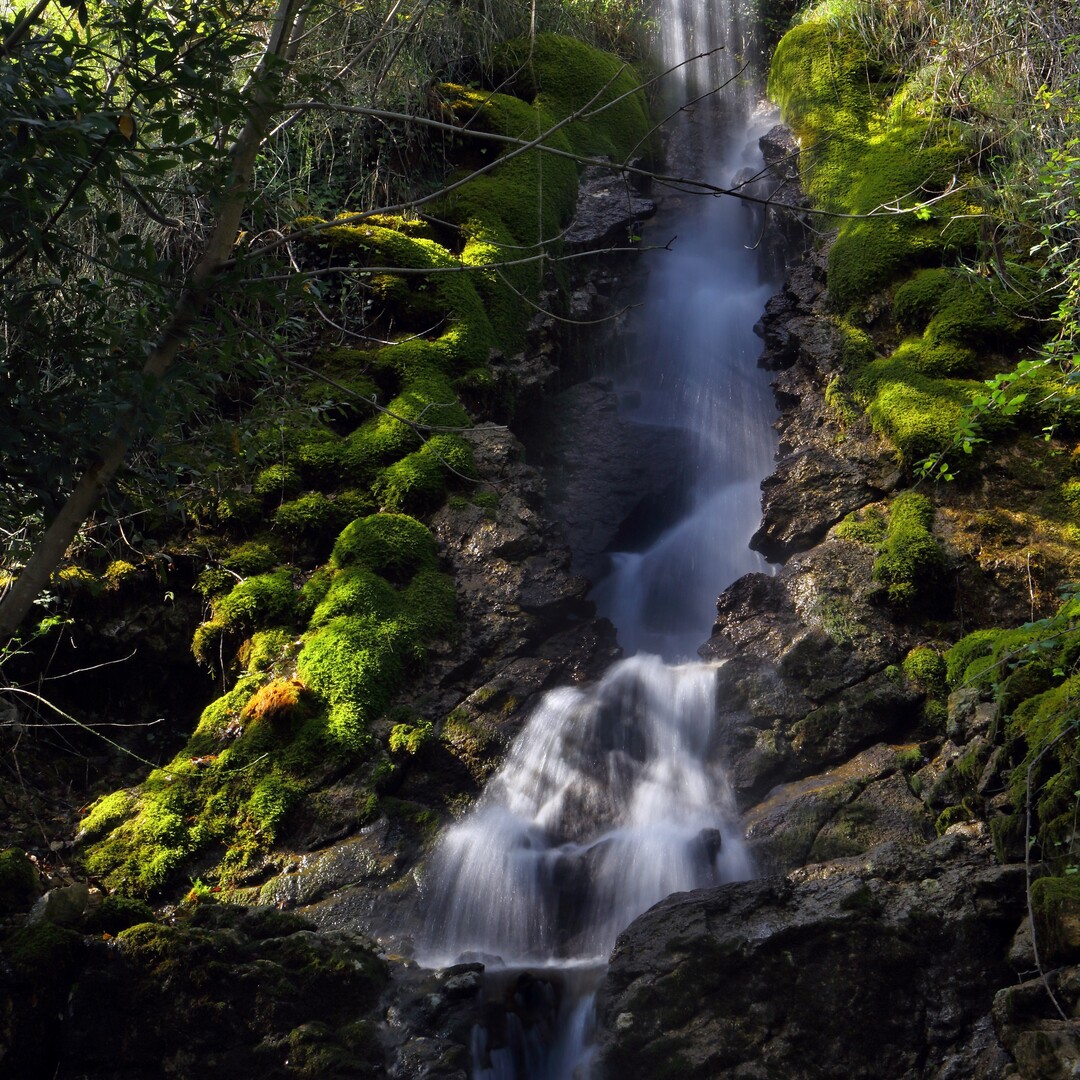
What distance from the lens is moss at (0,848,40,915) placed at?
5008mm

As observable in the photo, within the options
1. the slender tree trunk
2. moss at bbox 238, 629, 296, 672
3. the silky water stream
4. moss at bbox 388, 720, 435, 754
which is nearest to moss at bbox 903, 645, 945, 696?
the silky water stream

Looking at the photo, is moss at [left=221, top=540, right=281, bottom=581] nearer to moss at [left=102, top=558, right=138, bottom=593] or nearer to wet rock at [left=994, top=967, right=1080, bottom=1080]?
moss at [left=102, top=558, right=138, bottom=593]

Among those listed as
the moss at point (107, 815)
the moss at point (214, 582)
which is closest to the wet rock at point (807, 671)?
the moss at point (214, 582)

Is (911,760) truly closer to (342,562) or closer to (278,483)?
(342,562)

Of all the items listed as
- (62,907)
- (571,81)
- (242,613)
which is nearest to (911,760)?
(62,907)

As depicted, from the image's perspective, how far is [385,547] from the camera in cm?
806

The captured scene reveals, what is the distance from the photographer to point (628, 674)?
777 centimetres

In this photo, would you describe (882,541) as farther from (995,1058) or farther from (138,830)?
(138,830)

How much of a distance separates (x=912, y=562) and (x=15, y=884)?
6003 millimetres

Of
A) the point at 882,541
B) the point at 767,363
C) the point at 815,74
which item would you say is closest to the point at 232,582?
the point at 882,541

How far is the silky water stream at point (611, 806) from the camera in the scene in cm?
521

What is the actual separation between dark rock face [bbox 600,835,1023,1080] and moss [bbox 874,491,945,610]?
2.58m

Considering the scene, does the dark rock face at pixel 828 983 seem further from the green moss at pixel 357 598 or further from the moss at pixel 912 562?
the green moss at pixel 357 598

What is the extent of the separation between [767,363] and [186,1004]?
8.46m
